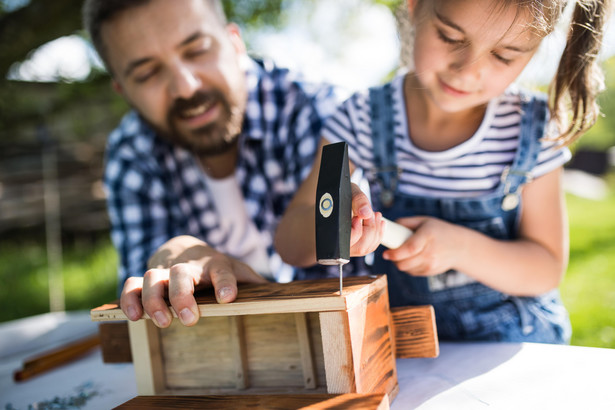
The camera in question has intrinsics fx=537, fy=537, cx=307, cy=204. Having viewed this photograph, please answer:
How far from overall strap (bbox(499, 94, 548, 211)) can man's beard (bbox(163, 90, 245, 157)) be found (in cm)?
94

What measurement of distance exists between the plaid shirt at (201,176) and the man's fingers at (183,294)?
93cm

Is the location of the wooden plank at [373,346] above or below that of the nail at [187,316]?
below

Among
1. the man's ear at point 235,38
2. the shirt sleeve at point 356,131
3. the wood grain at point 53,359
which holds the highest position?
the man's ear at point 235,38

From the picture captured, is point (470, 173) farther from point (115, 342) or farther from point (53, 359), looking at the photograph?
point (53, 359)

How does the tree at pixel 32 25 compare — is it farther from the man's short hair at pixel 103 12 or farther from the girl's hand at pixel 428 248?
the girl's hand at pixel 428 248

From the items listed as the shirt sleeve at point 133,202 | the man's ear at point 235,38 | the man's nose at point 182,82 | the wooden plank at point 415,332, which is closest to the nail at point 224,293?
the wooden plank at point 415,332

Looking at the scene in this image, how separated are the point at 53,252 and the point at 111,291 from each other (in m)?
1.23

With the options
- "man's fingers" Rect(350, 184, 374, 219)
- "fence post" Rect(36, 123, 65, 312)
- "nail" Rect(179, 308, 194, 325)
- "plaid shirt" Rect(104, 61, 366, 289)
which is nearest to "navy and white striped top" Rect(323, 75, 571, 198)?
"plaid shirt" Rect(104, 61, 366, 289)

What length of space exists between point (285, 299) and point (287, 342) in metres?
0.18

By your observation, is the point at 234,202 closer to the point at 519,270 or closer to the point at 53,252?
the point at 519,270

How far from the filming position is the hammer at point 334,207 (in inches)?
32.4

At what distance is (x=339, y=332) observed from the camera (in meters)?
0.86

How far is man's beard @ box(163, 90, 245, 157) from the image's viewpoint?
179cm

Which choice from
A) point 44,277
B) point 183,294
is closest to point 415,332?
point 183,294
